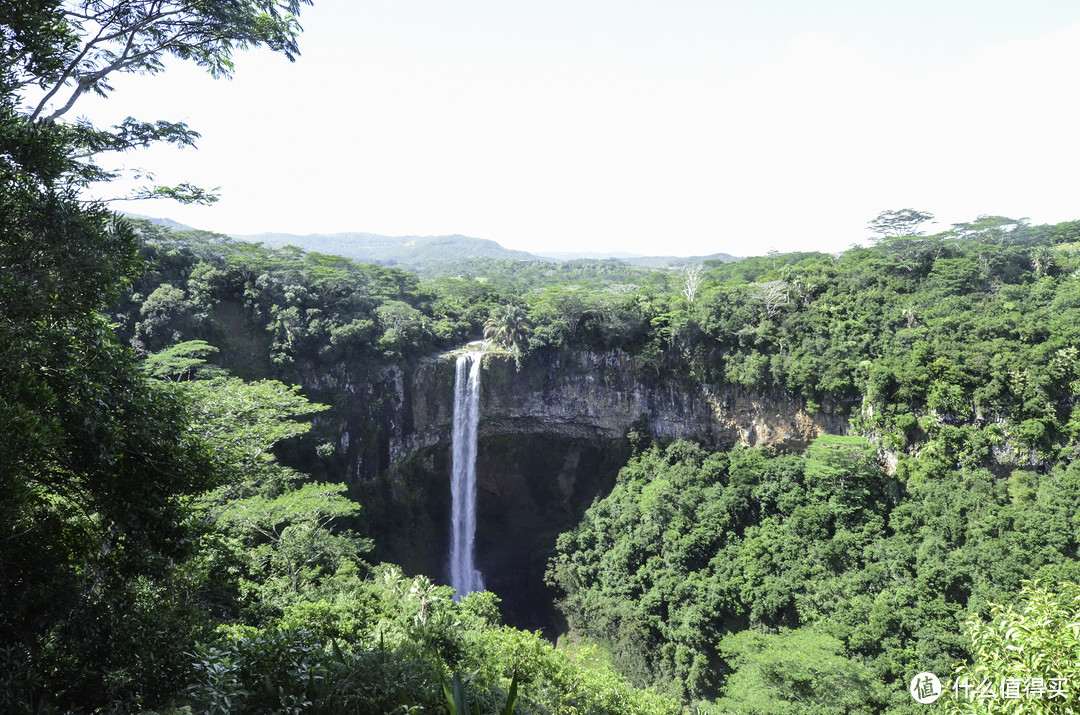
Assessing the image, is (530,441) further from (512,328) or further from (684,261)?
(684,261)

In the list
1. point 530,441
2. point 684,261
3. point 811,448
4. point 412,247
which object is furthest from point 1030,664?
point 412,247

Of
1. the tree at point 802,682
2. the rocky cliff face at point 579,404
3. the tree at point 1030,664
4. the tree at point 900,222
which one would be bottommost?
the tree at point 802,682

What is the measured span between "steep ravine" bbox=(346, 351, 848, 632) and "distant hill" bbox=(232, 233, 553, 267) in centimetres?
8907

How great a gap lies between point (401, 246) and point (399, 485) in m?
129

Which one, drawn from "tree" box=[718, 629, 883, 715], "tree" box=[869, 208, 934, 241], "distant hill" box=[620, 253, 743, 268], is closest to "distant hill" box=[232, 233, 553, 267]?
"distant hill" box=[620, 253, 743, 268]

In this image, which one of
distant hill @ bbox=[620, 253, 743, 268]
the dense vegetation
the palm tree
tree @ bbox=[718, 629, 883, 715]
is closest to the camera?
the dense vegetation

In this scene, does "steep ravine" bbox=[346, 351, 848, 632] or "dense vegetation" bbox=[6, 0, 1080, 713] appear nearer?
"dense vegetation" bbox=[6, 0, 1080, 713]

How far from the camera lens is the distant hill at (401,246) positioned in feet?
401

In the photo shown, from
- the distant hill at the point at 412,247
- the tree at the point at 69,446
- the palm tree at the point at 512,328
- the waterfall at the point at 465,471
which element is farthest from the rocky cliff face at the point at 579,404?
the distant hill at the point at 412,247

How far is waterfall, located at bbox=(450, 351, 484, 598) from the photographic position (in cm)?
2555

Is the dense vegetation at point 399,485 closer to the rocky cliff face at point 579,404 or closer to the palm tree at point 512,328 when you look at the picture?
the palm tree at point 512,328

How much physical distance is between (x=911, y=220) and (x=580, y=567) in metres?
27.9

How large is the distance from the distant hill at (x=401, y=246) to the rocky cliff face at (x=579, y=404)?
293 feet

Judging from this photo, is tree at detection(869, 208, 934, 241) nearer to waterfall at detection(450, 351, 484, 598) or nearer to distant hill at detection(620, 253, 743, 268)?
waterfall at detection(450, 351, 484, 598)
